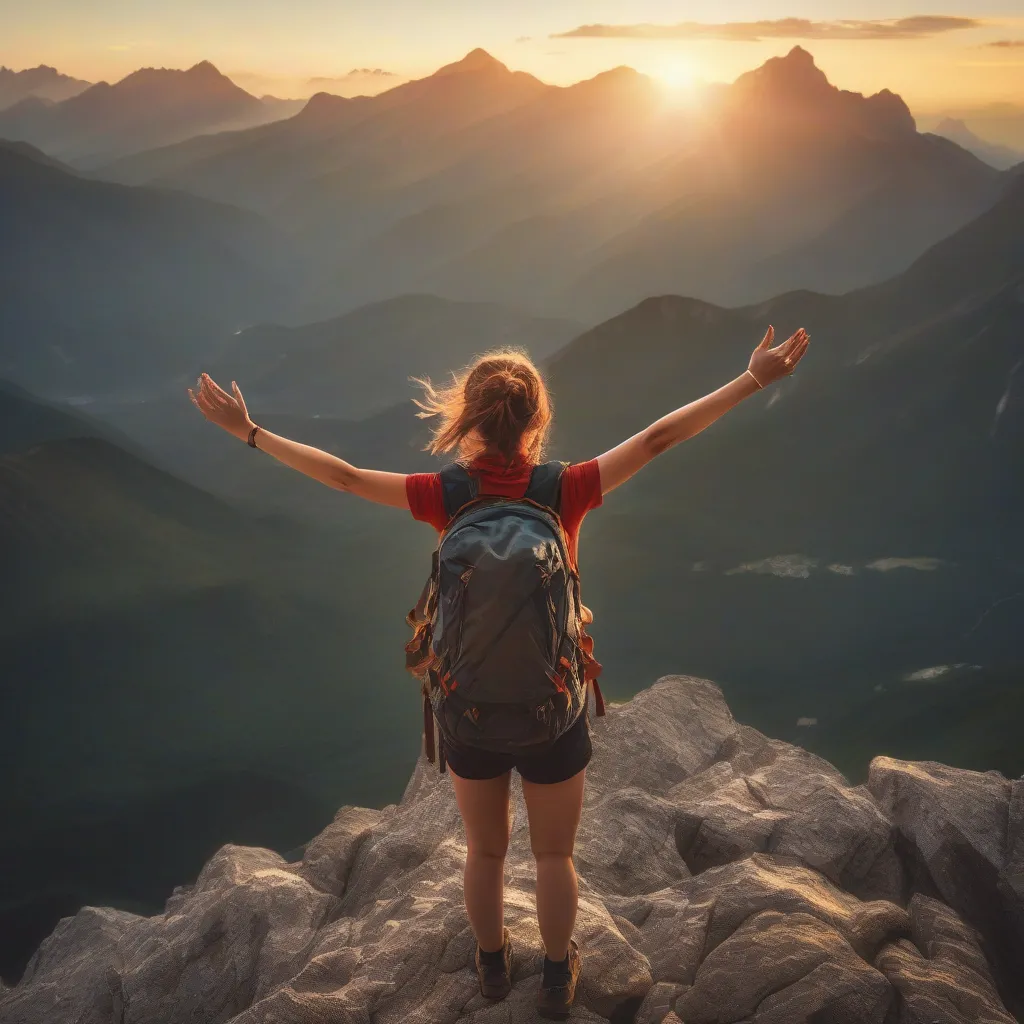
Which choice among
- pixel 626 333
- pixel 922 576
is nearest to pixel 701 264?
pixel 626 333

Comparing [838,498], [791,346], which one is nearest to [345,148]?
[838,498]

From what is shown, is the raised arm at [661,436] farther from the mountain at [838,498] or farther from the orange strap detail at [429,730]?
the mountain at [838,498]

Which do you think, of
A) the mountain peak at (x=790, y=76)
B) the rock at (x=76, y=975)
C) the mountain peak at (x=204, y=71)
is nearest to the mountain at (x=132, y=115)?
the mountain peak at (x=204, y=71)

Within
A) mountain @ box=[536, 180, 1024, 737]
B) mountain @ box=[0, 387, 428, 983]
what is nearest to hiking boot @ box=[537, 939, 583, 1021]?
mountain @ box=[0, 387, 428, 983]

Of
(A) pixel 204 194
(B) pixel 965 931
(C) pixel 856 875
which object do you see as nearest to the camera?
(B) pixel 965 931

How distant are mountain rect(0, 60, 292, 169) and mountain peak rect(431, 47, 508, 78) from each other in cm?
3193

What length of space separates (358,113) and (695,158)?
66.9 m

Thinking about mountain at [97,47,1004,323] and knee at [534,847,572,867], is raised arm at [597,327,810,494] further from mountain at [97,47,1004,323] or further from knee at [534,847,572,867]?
mountain at [97,47,1004,323]

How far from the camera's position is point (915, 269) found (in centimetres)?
4531

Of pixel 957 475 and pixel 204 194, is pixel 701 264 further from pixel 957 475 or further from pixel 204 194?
pixel 204 194

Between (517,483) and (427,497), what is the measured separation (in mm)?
456

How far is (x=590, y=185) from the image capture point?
110 meters

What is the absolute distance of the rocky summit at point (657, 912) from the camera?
5.25 m

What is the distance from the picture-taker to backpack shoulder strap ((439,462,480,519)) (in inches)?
164
